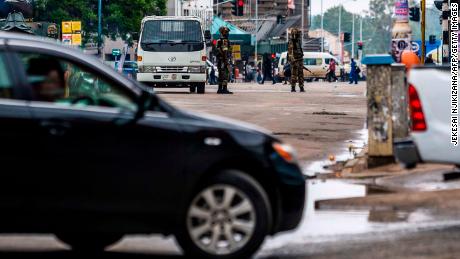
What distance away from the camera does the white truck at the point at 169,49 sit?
40875mm

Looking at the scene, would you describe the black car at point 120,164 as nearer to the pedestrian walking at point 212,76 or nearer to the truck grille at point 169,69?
the truck grille at point 169,69

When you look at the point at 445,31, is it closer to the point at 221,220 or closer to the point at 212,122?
the point at 212,122

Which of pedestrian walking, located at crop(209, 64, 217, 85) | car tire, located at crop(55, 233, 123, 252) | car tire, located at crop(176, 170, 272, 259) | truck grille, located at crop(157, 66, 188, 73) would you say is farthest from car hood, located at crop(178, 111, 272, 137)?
pedestrian walking, located at crop(209, 64, 217, 85)

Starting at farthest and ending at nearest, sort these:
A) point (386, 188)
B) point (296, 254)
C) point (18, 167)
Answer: point (386, 188) < point (296, 254) < point (18, 167)

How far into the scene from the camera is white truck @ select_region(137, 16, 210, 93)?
134ft

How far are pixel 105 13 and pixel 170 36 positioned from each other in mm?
63833

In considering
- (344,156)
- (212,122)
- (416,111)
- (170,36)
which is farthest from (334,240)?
(170,36)

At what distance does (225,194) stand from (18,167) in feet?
4.47

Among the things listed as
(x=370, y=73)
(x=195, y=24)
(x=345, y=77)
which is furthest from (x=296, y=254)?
(x=345, y=77)

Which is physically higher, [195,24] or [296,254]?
[195,24]

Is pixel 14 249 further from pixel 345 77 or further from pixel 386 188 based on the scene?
pixel 345 77

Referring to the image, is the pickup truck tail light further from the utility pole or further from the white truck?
the white truck

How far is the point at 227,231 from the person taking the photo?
9117mm

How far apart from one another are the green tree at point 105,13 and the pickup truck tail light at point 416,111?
288 ft
